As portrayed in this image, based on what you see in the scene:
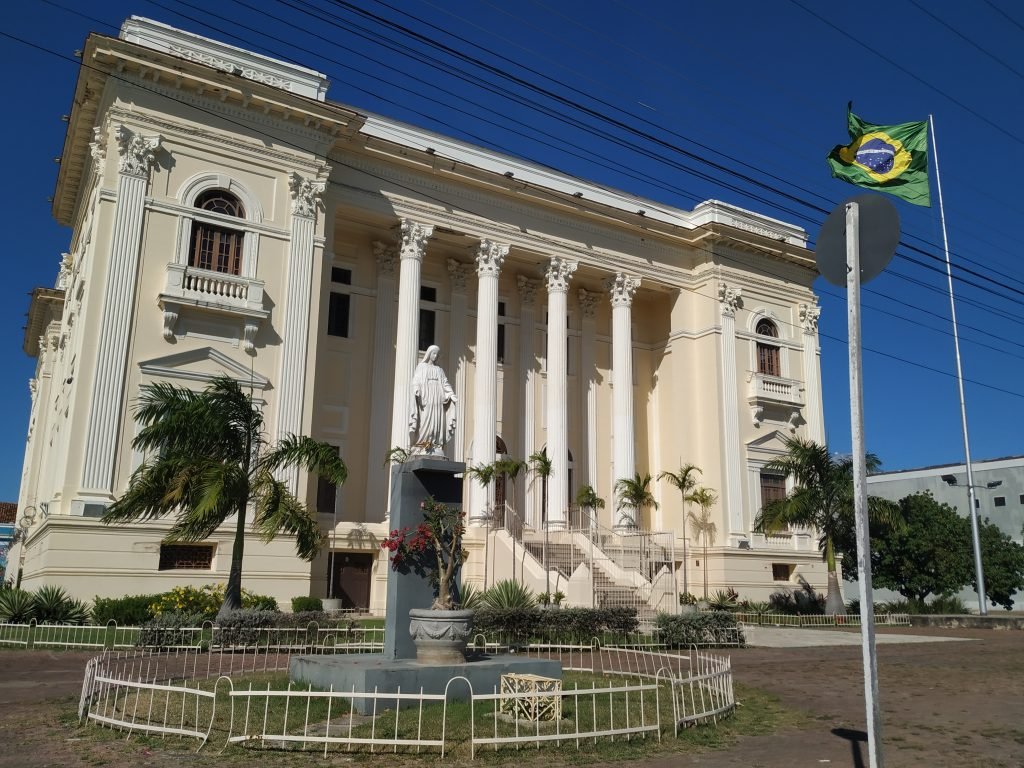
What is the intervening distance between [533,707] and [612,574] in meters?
18.2

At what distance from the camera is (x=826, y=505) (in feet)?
98.3

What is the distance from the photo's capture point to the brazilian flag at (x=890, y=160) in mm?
13305

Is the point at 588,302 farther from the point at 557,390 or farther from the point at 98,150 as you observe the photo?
the point at 98,150

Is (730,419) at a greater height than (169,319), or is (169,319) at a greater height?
(169,319)

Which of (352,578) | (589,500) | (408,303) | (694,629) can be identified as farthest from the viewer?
(589,500)

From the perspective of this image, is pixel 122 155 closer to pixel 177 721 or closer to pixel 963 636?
pixel 177 721

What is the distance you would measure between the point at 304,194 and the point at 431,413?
1593cm

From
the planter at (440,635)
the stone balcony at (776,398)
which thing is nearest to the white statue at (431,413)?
the planter at (440,635)

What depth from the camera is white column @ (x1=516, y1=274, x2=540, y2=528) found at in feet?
112

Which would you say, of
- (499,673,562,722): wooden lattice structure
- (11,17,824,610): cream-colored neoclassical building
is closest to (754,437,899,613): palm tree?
(11,17,824,610): cream-colored neoclassical building

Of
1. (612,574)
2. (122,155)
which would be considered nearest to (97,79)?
(122,155)

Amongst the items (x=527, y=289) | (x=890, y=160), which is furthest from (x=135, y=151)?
(x=890, y=160)

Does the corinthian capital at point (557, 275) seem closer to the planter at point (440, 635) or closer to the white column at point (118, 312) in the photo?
the white column at point (118, 312)

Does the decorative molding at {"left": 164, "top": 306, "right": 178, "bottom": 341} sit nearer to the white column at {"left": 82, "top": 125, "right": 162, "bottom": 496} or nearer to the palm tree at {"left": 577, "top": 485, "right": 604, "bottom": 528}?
the white column at {"left": 82, "top": 125, "right": 162, "bottom": 496}
